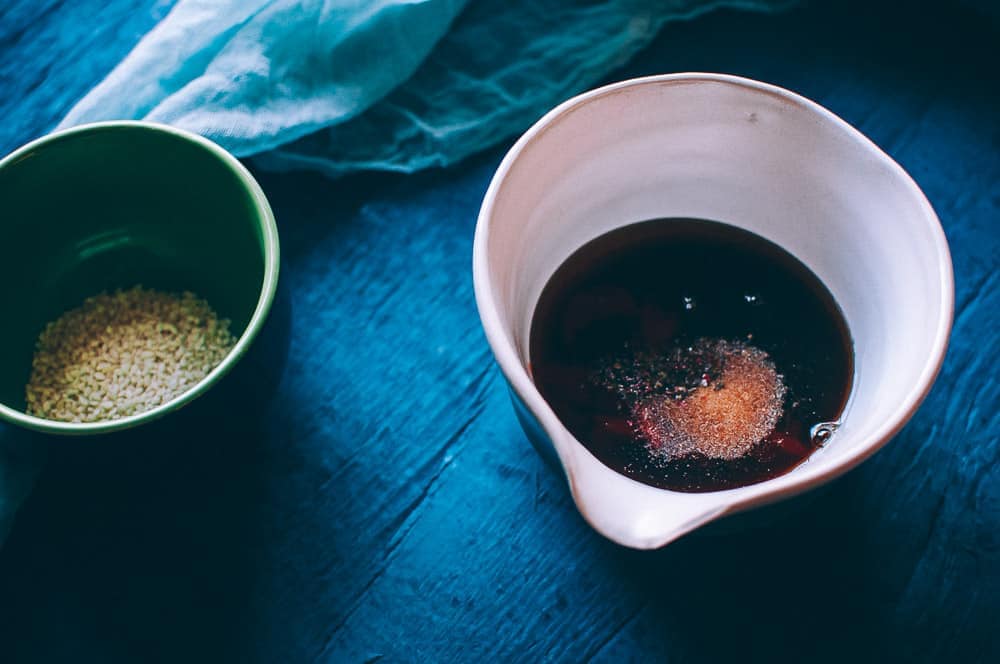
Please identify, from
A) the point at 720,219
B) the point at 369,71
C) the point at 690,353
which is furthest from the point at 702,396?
the point at 369,71

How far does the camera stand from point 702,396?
0.61 metres

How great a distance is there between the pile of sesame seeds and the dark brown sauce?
29cm

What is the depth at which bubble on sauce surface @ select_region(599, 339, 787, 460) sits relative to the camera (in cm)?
58

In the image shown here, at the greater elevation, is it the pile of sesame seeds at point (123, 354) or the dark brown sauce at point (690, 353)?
the pile of sesame seeds at point (123, 354)

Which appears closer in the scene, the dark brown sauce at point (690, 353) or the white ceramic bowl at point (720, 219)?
the white ceramic bowl at point (720, 219)

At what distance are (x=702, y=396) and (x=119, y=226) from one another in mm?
540

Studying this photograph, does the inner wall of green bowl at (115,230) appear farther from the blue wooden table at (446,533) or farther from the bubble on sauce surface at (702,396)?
the bubble on sauce surface at (702,396)

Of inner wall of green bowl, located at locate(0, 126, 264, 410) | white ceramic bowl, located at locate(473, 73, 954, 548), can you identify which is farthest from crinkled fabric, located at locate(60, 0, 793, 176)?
white ceramic bowl, located at locate(473, 73, 954, 548)

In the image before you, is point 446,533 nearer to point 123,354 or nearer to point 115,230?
point 123,354

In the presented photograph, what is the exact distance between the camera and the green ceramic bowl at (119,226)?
69 centimetres

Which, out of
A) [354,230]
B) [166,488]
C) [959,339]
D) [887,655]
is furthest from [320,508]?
[959,339]

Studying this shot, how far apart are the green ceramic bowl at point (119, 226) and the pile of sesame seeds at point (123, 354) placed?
2 centimetres

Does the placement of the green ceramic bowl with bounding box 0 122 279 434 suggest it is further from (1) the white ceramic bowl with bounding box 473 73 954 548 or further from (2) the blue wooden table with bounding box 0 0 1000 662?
(1) the white ceramic bowl with bounding box 473 73 954 548

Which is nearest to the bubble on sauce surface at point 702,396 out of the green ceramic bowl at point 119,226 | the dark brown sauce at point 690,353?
the dark brown sauce at point 690,353
